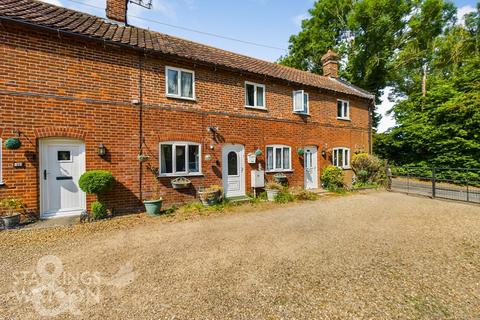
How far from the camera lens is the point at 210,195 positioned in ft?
26.6

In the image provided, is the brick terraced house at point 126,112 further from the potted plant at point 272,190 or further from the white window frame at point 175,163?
the potted plant at point 272,190

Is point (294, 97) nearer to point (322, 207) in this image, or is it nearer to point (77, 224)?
point (322, 207)

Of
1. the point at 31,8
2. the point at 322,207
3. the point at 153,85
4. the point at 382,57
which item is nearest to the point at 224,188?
the point at 322,207

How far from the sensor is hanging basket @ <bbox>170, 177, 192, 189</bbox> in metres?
7.97

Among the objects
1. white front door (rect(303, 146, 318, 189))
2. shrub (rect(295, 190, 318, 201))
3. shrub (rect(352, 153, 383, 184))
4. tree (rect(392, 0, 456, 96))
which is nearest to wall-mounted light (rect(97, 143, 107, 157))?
shrub (rect(295, 190, 318, 201))

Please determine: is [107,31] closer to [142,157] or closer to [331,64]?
[142,157]

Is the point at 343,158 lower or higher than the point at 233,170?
higher

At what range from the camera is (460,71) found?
61.0 ft

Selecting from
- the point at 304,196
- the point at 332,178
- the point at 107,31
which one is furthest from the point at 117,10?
the point at 332,178

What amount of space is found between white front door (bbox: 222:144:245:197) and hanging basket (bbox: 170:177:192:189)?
1.78 metres

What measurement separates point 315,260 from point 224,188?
579 cm
